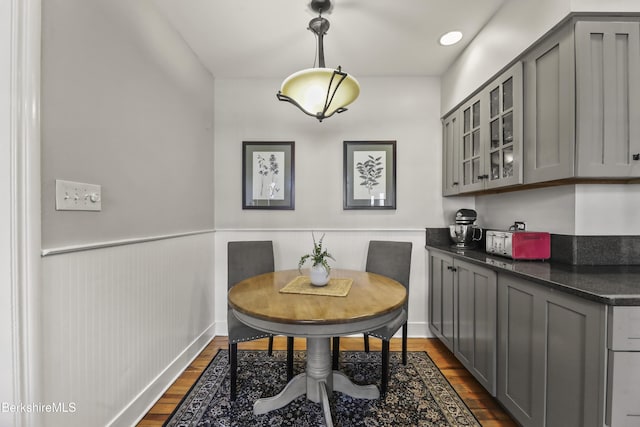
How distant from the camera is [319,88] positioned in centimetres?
153

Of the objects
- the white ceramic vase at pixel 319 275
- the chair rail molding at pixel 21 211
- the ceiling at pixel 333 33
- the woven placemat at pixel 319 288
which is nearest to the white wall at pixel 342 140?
the ceiling at pixel 333 33

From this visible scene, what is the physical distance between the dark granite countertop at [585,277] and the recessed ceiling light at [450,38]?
1.71m

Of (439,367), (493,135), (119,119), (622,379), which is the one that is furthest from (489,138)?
(119,119)

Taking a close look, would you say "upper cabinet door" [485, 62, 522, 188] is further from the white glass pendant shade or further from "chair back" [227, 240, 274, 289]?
"chair back" [227, 240, 274, 289]

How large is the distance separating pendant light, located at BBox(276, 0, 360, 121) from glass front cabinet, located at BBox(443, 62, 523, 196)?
1.04 metres

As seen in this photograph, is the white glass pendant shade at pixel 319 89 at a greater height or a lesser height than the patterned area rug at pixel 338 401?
greater

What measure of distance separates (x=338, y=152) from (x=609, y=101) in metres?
1.89

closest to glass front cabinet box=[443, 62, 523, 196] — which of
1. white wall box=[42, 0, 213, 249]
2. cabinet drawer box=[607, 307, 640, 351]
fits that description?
cabinet drawer box=[607, 307, 640, 351]

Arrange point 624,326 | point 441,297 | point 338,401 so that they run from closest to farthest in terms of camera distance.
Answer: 1. point 624,326
2. point 338,401
3. point 441,297

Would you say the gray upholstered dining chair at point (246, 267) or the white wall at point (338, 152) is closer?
the gray upholstered dining chair at point (246, 267)

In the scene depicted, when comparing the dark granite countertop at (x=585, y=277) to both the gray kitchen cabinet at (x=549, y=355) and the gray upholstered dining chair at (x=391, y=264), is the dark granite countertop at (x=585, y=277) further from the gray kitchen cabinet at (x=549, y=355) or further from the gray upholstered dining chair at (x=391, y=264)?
the gray upholstered dining chair at (x=391, y=264)

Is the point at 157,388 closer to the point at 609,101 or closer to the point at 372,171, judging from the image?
the point at 372,171

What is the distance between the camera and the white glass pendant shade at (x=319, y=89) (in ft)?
4.81

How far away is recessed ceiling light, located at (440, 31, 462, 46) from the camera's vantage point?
2153mm
